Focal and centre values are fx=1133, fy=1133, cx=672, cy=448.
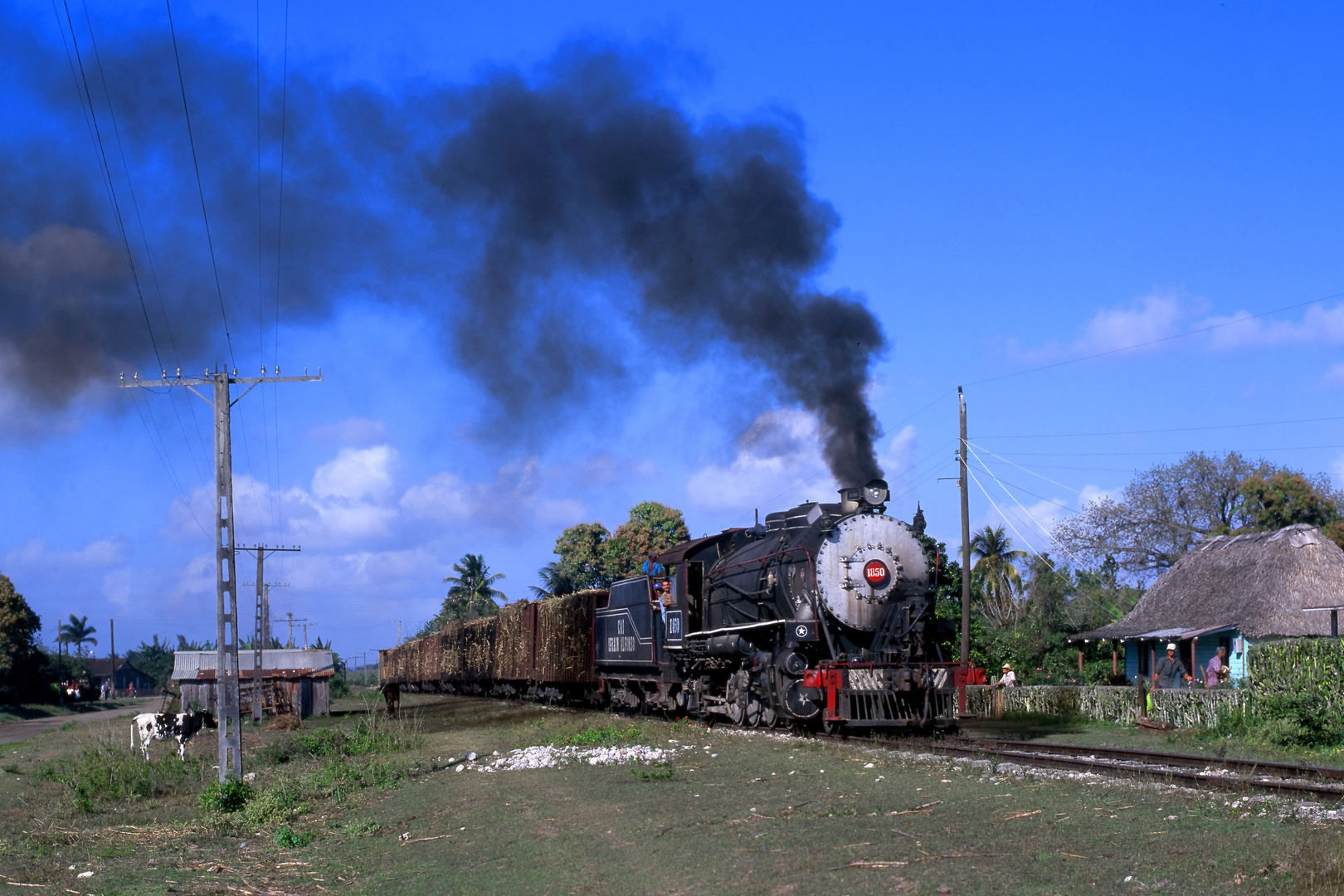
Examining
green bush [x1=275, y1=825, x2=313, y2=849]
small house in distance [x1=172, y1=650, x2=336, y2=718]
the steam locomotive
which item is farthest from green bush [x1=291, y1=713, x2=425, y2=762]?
small house in distance [x1=172, y1=650, x2=336, y2=718]

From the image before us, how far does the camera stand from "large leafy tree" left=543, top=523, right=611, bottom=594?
238 ft

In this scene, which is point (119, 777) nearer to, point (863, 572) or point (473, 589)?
point (863, 572)

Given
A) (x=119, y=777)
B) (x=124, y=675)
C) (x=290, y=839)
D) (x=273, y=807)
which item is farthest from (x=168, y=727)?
(x=124, y=675)

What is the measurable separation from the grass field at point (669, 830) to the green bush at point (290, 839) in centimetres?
A: 3

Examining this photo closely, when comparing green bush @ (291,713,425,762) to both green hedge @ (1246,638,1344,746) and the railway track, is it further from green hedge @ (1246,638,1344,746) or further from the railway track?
green hedge @ (1246,638,1344,746)

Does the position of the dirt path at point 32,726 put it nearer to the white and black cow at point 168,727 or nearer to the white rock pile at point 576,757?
the white and black cow at point 168,727

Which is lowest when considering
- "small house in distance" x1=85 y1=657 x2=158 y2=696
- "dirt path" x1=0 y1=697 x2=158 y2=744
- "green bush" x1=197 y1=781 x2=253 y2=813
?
"small house in distance" x1=85 y1=657 x2=158 y2=696

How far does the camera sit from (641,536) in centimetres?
7225

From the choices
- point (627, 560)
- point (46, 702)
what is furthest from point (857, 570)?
point (46, 702)

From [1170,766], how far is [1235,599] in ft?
73.5

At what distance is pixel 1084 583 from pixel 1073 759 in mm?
42797

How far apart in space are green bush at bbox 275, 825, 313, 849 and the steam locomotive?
7505 millimetres

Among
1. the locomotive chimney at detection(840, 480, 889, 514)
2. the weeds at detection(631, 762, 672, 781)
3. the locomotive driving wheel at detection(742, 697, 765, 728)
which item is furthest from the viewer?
the locomotive driving wheel at detection(742, 697, 765, 728)

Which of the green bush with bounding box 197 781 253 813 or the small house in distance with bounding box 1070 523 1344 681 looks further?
the small house in distance with bounding box 1070 523 1344 681
